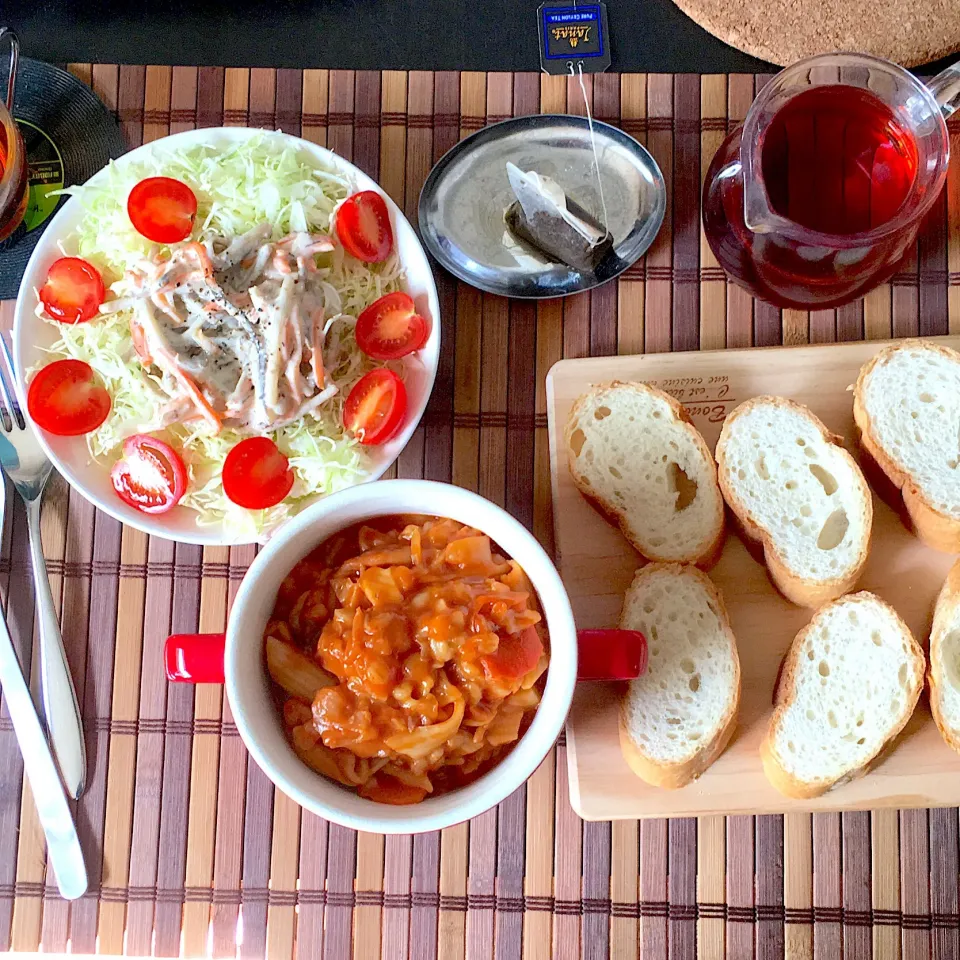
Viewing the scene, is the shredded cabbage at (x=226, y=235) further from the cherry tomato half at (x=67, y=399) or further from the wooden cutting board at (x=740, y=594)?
the wooden cutting board at (x=740, y=594)

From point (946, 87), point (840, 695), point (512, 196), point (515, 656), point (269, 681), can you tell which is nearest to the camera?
point (515, 656)

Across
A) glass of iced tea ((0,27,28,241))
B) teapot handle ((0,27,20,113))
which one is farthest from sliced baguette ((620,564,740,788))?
teapot handle ((0,27,20,113))

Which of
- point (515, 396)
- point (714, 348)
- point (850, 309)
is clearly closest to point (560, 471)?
point (515, 396)

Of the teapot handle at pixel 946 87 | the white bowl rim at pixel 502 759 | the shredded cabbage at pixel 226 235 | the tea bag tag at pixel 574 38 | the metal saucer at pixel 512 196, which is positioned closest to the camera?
the white bowl rim at pixel 502 759

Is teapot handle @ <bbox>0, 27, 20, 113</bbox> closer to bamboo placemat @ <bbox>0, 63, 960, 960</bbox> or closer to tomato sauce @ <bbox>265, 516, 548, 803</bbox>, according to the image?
bamboo placemat @ <bbox>0, 63, 960, 960</bbox>

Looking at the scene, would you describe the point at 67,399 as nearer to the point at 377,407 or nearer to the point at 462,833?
the point at 377,407

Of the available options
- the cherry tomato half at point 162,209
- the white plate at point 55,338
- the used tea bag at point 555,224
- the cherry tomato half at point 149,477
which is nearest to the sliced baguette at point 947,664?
the used tea bag at point 555,224

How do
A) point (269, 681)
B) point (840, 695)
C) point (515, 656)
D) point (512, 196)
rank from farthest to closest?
point (512, 196)
point (840, 695)
point (269, 681)
point (515, 656)

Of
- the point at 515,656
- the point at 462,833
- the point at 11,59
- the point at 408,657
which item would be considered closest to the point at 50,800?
the point at 462,833
